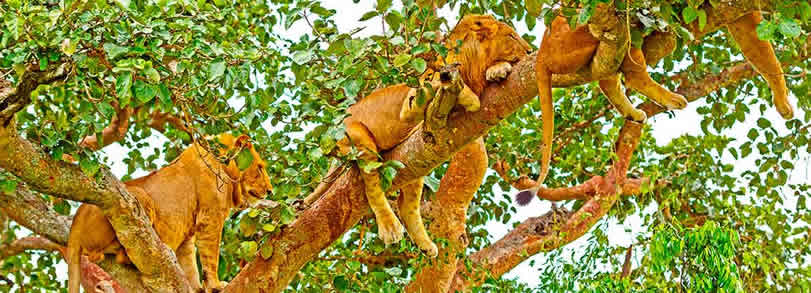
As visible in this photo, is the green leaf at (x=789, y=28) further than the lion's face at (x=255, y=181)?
No

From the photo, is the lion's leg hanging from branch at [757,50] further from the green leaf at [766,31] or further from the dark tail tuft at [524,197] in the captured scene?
the dark tail tuft at [524,197]

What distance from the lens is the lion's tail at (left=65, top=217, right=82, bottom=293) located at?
4627mm

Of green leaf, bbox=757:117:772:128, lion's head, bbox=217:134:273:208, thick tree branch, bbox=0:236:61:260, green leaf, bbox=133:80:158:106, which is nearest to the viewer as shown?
green leaf, bbox=133:80:158:106

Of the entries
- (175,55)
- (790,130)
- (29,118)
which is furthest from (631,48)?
(29,118)

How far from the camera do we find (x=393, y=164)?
4.15m

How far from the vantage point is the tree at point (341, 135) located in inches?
145

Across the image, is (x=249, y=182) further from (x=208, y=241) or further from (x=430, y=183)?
(x=430, y=183)

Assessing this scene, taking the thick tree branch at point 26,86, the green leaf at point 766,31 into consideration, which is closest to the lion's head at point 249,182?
the thick tree branch at point 26,86

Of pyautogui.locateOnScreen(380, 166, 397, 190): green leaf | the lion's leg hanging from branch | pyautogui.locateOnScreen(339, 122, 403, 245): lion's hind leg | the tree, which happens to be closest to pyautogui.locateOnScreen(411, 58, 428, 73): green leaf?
the tree

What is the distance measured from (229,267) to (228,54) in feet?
10.3

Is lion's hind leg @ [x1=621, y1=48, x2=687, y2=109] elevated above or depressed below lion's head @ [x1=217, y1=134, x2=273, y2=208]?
below

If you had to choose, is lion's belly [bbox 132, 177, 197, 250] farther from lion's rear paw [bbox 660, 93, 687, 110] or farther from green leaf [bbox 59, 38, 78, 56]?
lion's rear paw [bbox 660, 93, 687, 110]

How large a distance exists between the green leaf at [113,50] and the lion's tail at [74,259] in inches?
57.5

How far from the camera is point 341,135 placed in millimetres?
3715
